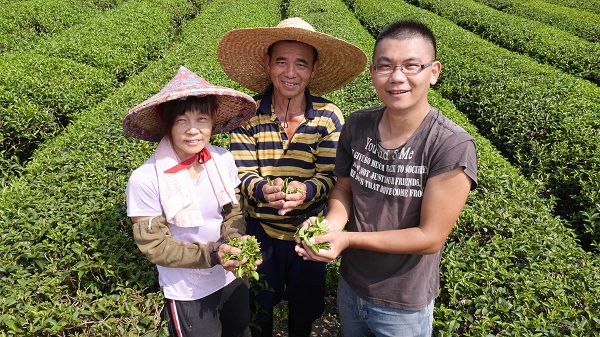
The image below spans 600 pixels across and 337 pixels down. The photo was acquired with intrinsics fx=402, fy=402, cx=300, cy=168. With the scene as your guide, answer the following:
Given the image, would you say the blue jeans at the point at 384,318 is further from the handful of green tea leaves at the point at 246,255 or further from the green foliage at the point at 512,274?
the handful of green tea leaves at the point at 246,255

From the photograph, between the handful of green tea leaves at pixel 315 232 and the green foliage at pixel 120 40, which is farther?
the green foliage at pixel 120 40

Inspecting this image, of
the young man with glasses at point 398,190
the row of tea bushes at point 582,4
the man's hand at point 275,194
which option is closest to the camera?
the young man with glasses at point 398,190

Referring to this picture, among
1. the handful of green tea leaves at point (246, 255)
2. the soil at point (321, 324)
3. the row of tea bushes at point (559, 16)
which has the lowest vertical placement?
the soil at point (321, 324)

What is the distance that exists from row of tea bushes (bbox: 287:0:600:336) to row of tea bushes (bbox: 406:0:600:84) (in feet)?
26.4

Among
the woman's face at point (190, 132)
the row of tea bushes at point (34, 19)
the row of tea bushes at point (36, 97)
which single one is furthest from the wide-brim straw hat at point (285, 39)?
the row of tea bushes at point (34, 19)

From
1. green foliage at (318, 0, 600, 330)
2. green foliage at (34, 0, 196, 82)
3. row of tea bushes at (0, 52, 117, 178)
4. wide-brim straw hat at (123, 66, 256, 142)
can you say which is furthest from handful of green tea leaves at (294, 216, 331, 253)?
green foliage at (34, 0, 196, 82)

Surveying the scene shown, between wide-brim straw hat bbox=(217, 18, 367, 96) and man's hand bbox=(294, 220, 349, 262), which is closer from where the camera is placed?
man's hand bbox=(294, 220, 349, 262)

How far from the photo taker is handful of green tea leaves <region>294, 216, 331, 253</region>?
1.83 meters

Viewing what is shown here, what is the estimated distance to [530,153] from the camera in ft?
18.7

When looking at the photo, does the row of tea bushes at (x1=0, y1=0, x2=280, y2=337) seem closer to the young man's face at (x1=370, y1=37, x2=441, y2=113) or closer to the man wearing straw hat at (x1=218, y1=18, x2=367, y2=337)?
the man wearing straw hat at (x1=218, y1=18, x2=367, y2=337)

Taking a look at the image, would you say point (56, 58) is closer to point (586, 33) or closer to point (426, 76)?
point (426, 76)

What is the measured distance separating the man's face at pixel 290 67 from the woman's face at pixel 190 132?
54 cm

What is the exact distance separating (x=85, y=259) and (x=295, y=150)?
61.9 inches

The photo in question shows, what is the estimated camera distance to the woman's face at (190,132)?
6.87 feet
